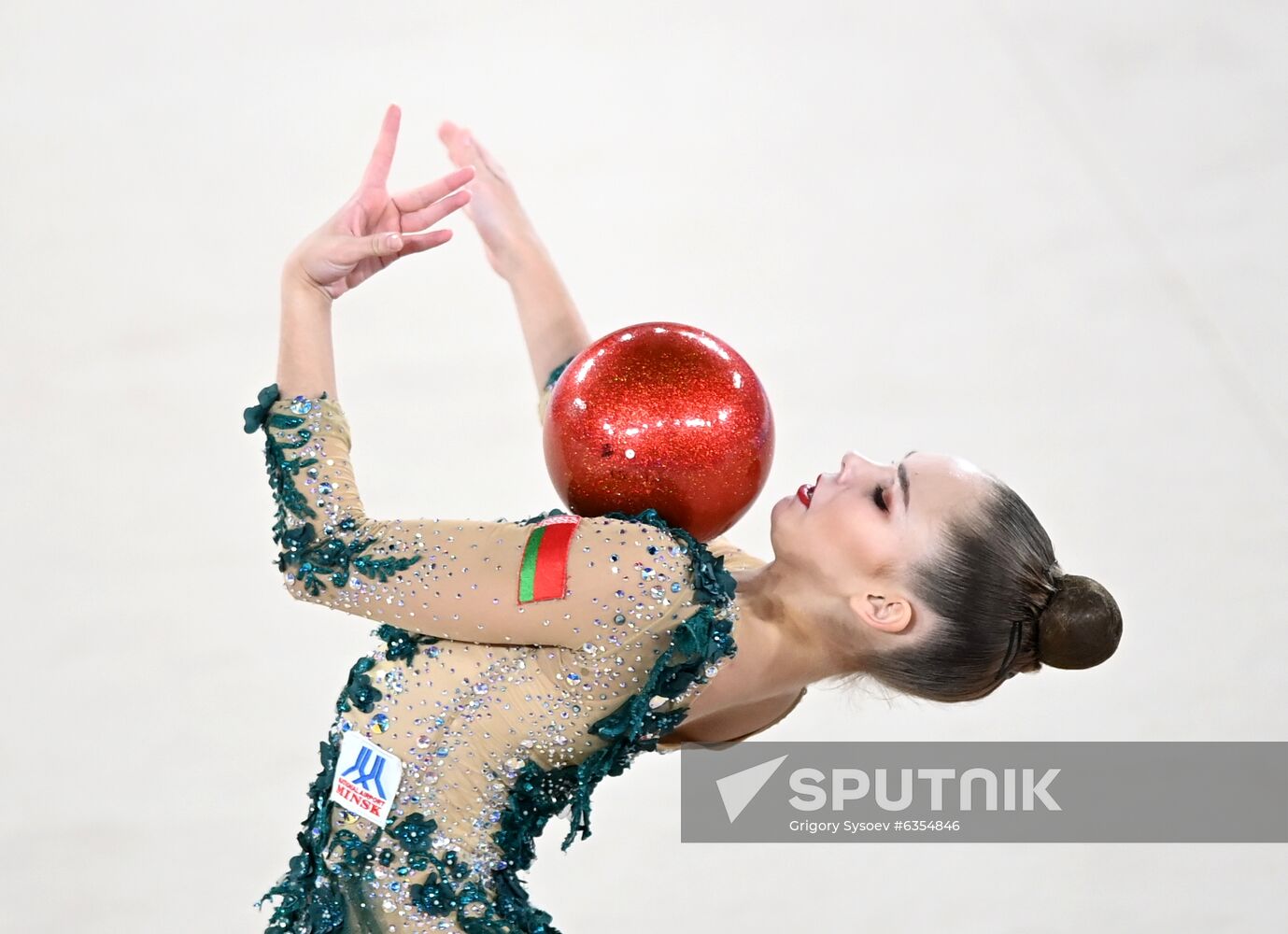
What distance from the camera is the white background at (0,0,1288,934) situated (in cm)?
373

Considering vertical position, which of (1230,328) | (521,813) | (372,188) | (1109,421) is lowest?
(521,813)

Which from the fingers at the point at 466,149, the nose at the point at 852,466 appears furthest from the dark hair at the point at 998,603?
the fingers at the point at 466,149

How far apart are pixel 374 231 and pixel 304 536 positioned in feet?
1.39

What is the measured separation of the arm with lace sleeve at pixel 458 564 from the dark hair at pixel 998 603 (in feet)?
1.33

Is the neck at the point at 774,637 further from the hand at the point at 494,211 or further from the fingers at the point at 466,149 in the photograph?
the fingers at the point at 466,149

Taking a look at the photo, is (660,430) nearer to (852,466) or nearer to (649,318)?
(852,466)

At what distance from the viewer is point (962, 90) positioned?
4520 mm

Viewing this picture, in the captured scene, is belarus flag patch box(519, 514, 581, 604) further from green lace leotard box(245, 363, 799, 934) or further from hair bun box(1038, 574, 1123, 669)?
hair bun box(1038, 574, 1123, 669)

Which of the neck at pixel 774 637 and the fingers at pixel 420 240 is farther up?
the fingers at pixel 420 240

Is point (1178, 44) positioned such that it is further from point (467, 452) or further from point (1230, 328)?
point (467, 452)

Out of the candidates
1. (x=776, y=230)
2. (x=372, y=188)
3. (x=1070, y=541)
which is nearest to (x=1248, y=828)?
(x=1070, y=541)

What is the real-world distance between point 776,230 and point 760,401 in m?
2.67

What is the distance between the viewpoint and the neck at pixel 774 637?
1966mm

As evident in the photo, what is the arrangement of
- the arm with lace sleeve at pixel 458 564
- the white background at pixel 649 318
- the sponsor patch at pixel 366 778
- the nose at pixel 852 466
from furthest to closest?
the white background at pixel 649 318, the nose at pixel 852 466, the sponsor patch at pixel 366 778, the arm with lace sleeve at pixel 458 564
